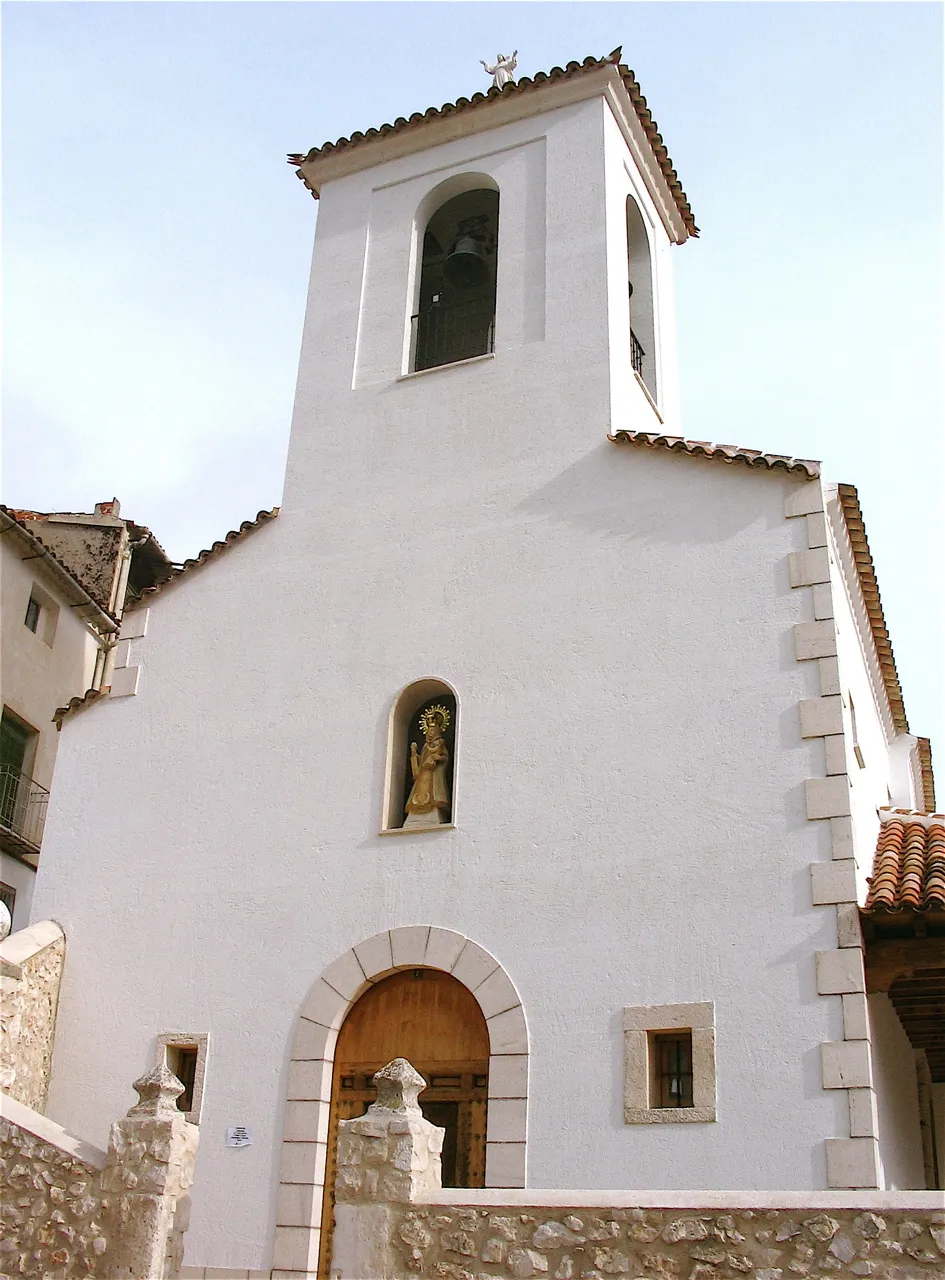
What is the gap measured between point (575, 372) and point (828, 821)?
5.31m

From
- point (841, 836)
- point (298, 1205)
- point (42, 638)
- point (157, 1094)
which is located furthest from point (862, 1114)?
point (42, 638)

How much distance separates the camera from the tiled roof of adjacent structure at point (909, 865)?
30.4 feet

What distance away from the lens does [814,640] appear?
10352 millimetres

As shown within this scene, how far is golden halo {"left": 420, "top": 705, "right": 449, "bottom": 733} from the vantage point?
11.6 metres

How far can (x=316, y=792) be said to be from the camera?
38.3 ft

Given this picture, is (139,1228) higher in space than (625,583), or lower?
lower

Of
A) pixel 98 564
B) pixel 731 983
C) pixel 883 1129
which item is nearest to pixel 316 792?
pixel 731 983

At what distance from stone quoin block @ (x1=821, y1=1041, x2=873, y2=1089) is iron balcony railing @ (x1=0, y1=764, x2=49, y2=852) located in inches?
447

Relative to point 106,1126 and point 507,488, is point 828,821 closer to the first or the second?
point 507,488

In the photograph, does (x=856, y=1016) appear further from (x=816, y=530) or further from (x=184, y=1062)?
(x=184, y=1062)

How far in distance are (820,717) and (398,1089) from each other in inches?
174

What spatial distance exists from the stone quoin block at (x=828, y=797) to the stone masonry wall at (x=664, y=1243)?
3.77 meters

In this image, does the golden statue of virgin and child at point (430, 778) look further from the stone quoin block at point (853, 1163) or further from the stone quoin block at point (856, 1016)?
the stone quoin block at point (853, 1163)

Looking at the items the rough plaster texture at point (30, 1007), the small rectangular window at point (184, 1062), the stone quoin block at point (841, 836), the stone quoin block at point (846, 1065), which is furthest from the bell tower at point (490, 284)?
the stone quoin block at point (846, 1065)
